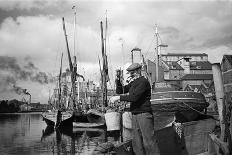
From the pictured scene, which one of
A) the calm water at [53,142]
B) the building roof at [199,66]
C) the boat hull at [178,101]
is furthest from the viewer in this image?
the building roof at [199,66]

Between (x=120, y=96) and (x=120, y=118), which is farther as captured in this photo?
(x=120, y=118)

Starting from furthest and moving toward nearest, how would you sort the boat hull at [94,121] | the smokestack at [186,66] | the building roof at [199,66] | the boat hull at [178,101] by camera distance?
the building roof at [199,66] < the smokestack at [186,66] < the boat hull at [94,121] < the boat hull at [178,101]

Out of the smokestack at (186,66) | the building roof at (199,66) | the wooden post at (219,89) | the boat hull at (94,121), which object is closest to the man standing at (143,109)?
the wooden post at (219,89)

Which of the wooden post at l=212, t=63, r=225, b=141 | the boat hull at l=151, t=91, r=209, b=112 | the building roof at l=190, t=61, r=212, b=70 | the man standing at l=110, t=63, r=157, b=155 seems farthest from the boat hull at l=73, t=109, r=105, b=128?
the building roof at l=190, t=61, r=212, b=70

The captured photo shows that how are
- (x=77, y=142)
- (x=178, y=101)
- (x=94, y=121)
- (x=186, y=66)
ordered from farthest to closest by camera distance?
(x=186, y=66)
(x=94, y=121)
(x=77, y=142)
(x=178, y=101)

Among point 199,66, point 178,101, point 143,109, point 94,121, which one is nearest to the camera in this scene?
point 143,109

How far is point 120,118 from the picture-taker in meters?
25.3

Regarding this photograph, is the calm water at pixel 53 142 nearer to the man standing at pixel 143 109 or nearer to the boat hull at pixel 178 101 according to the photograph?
the boat hull at pixel 178 101

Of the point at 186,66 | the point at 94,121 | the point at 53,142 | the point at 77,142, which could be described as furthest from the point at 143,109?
the point at 186,66

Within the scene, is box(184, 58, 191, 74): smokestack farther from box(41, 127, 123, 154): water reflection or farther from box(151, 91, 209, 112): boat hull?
box(151, 91, 209, 112): boat hull

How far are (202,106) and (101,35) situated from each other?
25.3 meters

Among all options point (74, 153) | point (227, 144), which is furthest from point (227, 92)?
point (74, 153)

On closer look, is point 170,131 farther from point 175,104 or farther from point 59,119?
point 59,119

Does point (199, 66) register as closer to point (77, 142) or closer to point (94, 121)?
point (94, 121)
